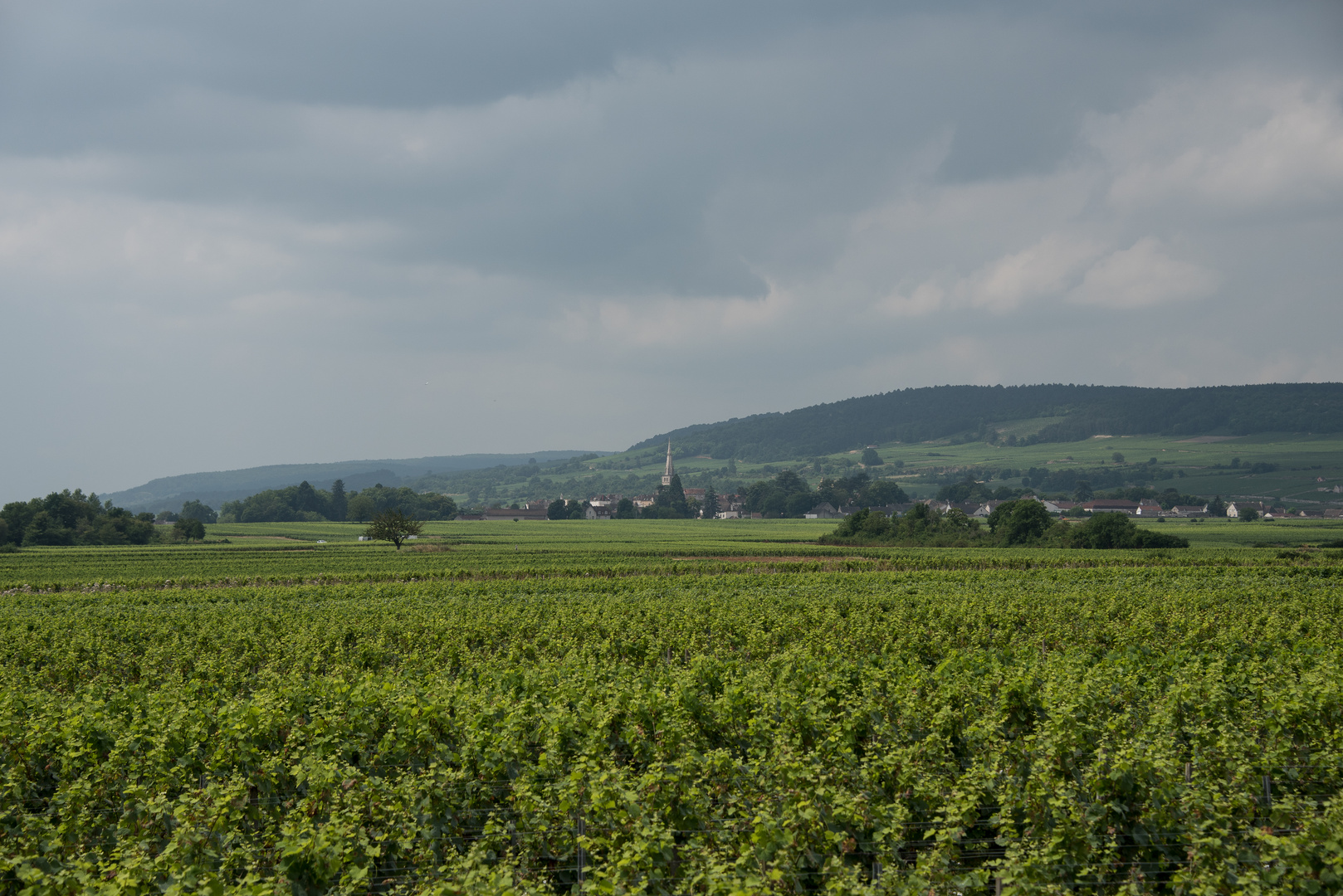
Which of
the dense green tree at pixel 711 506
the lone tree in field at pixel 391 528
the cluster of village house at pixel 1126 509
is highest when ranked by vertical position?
the lone tree in field at pixel 391 528

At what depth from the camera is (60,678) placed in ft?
61.7

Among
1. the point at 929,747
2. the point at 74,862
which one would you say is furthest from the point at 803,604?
the point at 74,862

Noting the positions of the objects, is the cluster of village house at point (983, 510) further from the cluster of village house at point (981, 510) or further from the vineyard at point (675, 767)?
the vineyard at point (675, 767)

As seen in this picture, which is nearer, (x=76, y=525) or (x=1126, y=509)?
(x=76, y=525)

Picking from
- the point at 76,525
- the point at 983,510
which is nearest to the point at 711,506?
the point at 983,510

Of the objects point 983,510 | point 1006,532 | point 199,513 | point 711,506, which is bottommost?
point 983,510

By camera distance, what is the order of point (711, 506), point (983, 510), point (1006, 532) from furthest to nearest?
point (711, 506) → point (983, 510) → point (1006, 532)

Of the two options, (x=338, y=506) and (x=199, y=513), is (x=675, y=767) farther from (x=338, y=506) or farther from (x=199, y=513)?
(x=199, y=513)

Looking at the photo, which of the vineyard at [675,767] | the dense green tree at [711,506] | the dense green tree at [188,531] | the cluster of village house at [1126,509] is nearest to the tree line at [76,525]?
the dense green tree at [188,531]

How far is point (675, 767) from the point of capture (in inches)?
368

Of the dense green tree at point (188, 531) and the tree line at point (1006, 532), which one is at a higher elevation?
the dense green tree at point (188, 531)

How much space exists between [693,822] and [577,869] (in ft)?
4.46

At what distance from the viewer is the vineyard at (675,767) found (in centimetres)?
738

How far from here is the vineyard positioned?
7.38m
